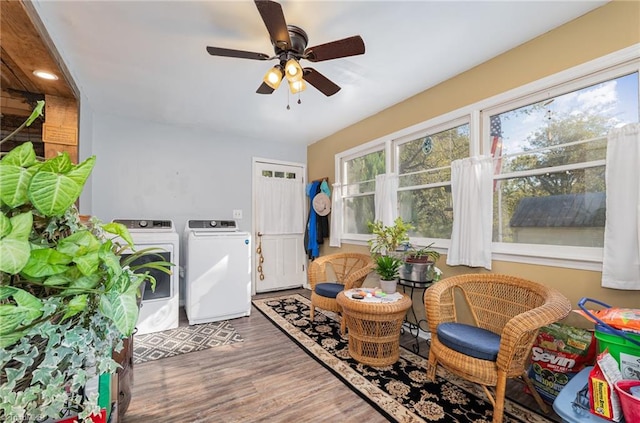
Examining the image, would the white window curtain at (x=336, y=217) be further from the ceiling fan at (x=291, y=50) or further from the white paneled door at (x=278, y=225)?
the ceiling fan at (x=291, y=50)

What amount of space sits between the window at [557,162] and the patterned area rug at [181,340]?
2690 millimetres

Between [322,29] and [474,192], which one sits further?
[474,192]

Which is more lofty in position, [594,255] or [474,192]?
[474,192]

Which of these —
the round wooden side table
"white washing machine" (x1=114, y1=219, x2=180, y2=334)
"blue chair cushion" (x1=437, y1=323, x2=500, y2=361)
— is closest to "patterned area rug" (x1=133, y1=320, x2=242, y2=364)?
"white washing machine" (x1=114, y1=219, x2=180, y2=334)

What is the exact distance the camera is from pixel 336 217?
13.1 ft

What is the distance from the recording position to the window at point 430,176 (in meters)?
2.63

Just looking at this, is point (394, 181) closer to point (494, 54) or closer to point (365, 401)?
point (494, 54)

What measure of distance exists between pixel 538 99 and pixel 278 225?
11.7 ft

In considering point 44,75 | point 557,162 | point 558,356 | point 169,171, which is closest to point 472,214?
point 557,162

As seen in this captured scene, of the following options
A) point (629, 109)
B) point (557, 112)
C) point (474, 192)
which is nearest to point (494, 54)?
point (557, 112)

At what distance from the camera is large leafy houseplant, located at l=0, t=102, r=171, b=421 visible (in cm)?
47

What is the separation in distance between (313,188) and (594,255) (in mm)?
3324

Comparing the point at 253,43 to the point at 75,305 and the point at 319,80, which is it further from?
the point at 75,305

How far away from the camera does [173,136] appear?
374cm
